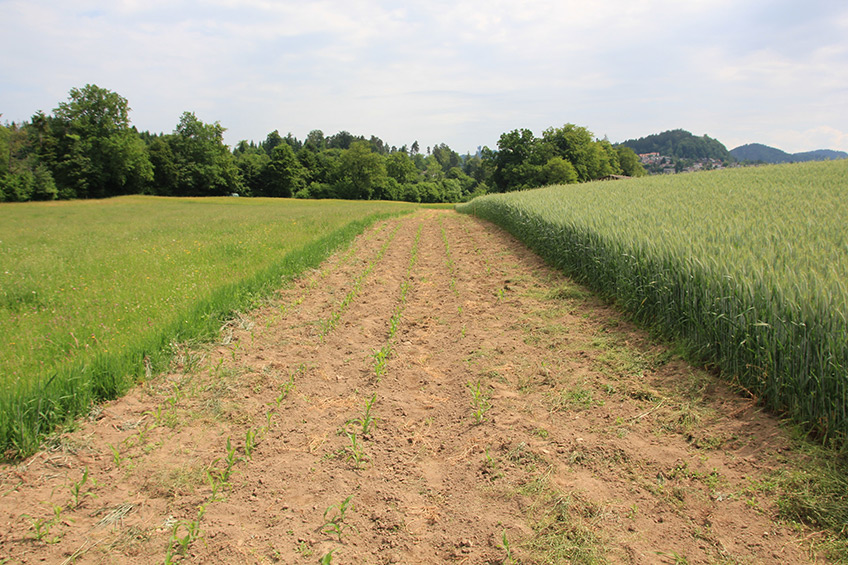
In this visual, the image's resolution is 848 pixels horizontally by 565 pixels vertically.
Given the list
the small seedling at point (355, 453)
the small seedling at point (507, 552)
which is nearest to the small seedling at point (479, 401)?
the small seedling at point (355, 453)

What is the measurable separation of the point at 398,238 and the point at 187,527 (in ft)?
50.5

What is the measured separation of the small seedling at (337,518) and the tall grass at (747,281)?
3.71m

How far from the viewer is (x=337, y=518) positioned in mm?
3018

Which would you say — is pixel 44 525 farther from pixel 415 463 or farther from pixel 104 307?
pixel 104 307

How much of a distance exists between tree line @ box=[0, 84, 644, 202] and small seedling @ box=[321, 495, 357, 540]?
61.7 metres

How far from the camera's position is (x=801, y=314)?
3801 millimetres

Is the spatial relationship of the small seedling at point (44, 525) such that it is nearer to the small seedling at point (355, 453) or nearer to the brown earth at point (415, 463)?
the brown earth at point (415, 463)

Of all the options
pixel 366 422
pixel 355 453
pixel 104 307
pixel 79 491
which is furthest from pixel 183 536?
pixel 104 307

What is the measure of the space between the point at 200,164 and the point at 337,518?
76.0 meters

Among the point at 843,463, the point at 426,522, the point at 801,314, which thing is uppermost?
the point at 801,314

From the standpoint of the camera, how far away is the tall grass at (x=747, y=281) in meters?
3.61

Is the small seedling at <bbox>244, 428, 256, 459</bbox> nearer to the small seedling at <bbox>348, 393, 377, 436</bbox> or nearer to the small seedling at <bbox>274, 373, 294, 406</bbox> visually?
the small seedling at <bbox>274, 373, 294, 406</bbox>

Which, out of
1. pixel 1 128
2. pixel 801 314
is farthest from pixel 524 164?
pixel 801 314

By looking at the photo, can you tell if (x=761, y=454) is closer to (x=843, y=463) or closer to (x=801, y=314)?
(x=843, y=463)
